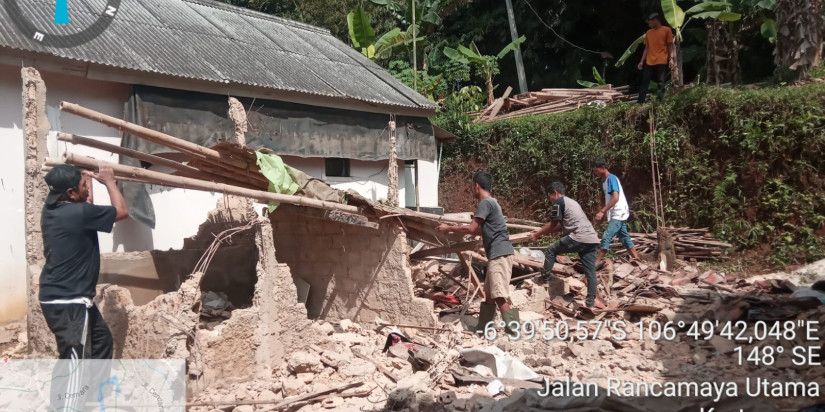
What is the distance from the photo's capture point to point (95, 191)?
9.00 meters

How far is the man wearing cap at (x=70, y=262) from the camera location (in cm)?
448

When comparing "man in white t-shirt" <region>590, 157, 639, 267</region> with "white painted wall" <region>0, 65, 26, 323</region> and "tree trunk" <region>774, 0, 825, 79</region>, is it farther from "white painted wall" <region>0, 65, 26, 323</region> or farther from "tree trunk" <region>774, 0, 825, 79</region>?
Answer: "white painted wall" <region>0, 65, 26, 323</region>

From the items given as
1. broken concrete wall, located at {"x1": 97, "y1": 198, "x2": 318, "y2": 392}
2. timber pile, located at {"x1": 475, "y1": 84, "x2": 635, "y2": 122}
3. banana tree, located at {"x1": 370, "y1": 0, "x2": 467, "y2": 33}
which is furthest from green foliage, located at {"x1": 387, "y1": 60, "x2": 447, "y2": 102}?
broken concrete wall, located at {"x1": 97, "y1": 198, "x2": 318, "y2": 392}

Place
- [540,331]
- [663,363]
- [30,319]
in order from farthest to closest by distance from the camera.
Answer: [540,331] → [663,363] → [30,319]

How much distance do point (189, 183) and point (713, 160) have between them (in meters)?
9.54

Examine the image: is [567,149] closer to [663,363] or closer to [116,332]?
[663,363]

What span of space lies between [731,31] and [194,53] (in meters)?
11.8

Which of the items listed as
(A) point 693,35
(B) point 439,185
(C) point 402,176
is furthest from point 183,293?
(A) point 693,35

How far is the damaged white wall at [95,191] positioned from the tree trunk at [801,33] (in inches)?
402

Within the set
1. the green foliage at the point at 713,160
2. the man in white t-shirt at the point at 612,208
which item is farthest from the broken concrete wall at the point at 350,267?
the green foliage at the point at 713,160

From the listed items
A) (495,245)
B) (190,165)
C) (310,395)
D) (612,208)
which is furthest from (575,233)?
(190,165)

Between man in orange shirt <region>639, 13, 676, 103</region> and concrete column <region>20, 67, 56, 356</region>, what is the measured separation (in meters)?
10.5

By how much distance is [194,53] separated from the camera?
10695 millimetres

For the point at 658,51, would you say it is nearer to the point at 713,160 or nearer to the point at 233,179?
the point at 713,160
